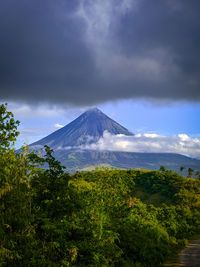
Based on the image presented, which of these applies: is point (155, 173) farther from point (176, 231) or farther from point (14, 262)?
point (14, 262)

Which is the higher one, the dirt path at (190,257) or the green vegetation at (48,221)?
the green vegetation at (48,221)

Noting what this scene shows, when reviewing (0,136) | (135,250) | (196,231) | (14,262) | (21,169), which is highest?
(0,136)

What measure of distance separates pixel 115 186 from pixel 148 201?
8.46 meters

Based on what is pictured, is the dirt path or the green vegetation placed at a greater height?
the green vegetation

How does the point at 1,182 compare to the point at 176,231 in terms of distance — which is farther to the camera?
the point at 176,231

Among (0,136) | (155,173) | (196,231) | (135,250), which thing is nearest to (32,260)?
(0,136)

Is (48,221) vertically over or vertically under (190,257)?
over

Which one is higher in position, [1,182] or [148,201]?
[1,182]

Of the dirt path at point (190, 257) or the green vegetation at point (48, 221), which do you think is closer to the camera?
the green vegetation at point (48, 221)

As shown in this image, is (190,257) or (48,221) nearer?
(48,221)

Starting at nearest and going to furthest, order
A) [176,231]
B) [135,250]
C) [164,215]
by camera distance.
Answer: [135,250] → [176,231] → [164,215]

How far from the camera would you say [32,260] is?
44.4 feet

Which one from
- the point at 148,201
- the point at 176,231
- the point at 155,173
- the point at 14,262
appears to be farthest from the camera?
the point at 155,173

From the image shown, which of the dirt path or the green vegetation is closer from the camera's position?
the green vegetation
